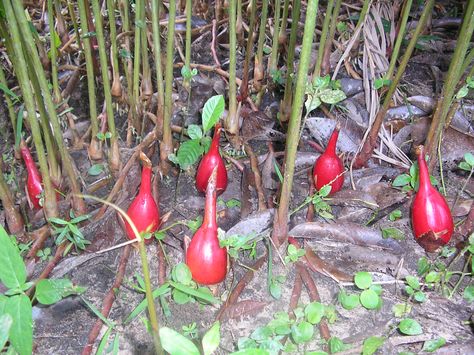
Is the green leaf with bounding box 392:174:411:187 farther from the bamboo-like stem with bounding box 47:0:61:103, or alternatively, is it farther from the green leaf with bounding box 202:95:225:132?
the bamboo-like stem with bounding box 47:0:61:103

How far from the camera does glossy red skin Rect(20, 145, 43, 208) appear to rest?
1.16 metres

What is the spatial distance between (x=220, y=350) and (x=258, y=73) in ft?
2.58

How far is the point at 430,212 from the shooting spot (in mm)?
1060

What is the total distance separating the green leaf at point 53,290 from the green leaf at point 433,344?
63 centimetres

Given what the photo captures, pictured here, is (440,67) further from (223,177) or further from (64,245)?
(64,245)

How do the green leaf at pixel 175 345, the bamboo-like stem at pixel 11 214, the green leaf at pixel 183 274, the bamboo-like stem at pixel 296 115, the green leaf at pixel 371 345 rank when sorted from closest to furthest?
1. the green leaf at pixel 175 345
2. the bamboo-like stem at pixel 296 115
3. the green leaf at pixel 371 345
4. the green leaf at pixel 183 274
5. the bamboo-like stem at pixel 11 214

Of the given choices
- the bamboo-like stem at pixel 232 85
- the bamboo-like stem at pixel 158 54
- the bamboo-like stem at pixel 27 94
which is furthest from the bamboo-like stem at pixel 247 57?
the bamboo-like stem at pixel 27 94

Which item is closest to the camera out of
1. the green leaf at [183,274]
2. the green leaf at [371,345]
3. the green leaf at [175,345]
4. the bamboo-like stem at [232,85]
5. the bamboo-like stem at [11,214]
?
the green leaf at [175,345]

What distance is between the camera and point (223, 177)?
3.89ft

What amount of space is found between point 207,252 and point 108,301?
0.74ft

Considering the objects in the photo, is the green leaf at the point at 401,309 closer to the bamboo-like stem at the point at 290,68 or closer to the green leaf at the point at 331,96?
the green leaf at the point at 331,96

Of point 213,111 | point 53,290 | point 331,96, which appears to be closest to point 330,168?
point 331,96

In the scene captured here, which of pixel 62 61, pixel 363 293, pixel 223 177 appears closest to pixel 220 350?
pixel 363 293

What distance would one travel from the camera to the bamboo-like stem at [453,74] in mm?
1008
